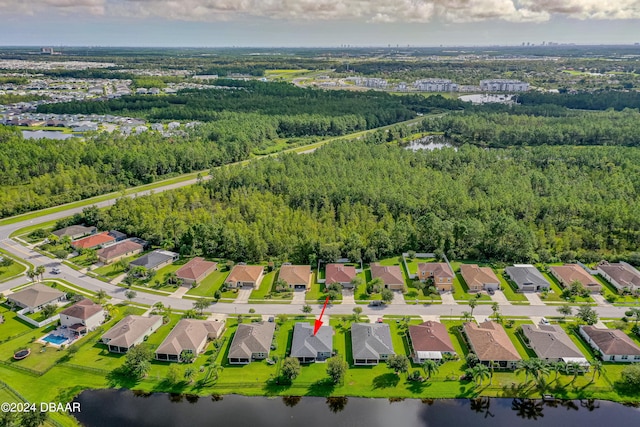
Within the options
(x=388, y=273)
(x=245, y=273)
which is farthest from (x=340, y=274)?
(x=245, y=273)

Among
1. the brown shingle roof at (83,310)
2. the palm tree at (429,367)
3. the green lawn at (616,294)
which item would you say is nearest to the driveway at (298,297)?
the palm tree at (429,367)

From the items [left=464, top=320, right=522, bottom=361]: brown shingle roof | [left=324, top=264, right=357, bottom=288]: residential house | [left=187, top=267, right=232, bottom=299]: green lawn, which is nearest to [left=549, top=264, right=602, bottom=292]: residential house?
[left=464, top=320, right=522, bottom=361]: brown shingle roof

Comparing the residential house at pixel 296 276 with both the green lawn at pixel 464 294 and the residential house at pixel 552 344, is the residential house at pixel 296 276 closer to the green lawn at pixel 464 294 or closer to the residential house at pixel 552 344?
the green lawn at pixel 464 294

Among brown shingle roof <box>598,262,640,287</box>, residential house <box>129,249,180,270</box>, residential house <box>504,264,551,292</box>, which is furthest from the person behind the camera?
residential house <box>129,249,180,270</box>

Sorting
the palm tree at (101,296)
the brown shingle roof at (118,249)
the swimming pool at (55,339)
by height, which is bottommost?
the swimming pool at (55,339)

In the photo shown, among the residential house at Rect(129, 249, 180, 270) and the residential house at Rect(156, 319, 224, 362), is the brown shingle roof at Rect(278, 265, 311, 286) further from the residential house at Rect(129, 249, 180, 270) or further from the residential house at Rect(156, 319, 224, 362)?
the residential house at Rect(129, 249, 180, 270)

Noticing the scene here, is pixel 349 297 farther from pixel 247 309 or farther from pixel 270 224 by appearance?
pixel 270 224
